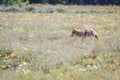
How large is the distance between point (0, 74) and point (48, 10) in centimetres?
2804

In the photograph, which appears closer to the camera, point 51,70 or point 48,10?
point 51,70

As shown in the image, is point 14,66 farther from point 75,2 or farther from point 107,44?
point 75,2

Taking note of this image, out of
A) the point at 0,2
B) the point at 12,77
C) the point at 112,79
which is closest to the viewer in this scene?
the point at 112,79

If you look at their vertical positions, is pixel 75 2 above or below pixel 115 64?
below

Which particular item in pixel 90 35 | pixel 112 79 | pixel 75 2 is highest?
pixel 112 79

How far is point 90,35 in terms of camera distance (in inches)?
547

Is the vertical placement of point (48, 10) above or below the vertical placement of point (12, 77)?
below

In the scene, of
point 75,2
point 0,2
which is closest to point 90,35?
point 0,2

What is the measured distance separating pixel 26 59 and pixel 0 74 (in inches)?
80.5

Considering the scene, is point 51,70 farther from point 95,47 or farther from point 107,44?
point 107,44

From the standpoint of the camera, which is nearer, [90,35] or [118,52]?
[118,52]

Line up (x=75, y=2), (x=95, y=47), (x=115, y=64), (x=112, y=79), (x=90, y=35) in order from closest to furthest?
(x=112, y=79)
(x=115, y=64)
(x=95, y=47)
(x=90, y=35)
(x=75, y=2)

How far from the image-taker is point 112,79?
5.88 m

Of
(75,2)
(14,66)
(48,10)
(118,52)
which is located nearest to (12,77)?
(14,66)
